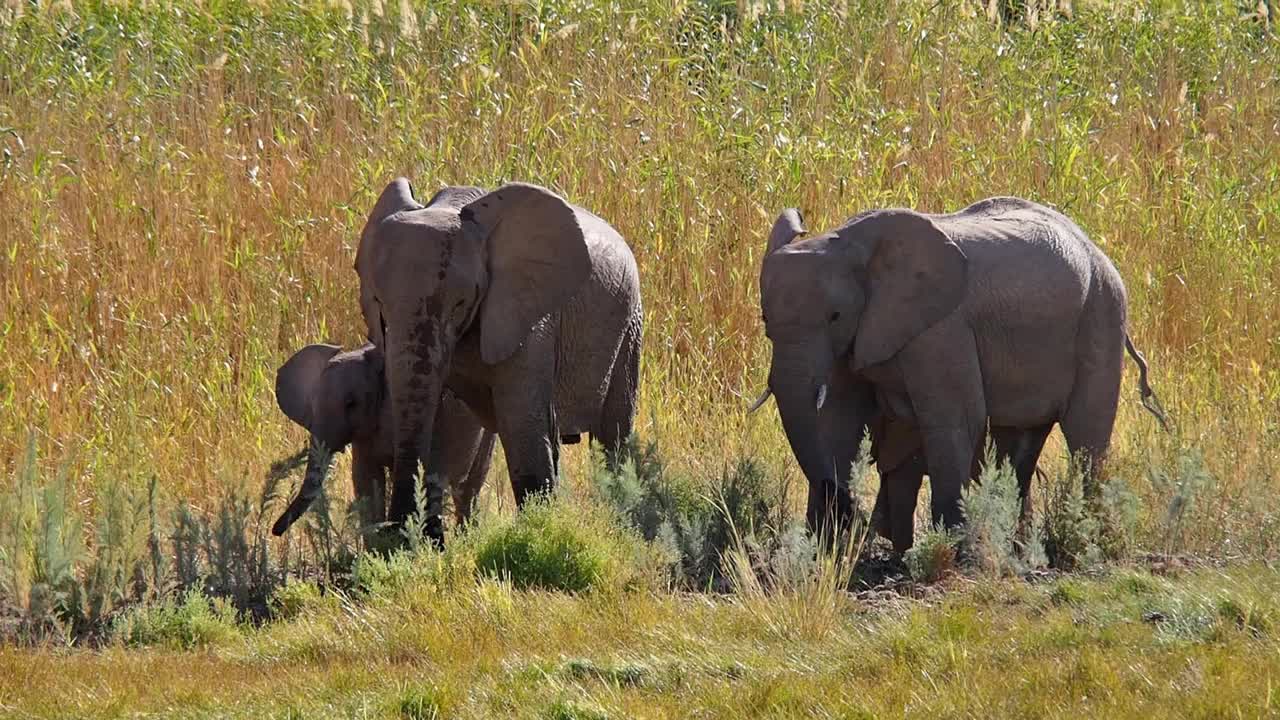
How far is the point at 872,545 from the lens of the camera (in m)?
9.02

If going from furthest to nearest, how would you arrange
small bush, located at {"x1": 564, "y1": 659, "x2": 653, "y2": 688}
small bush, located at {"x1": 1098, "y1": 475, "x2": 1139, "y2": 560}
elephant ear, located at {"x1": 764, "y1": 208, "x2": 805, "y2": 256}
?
elephant ear, located at {"x1": 764, "y1": 208, "x2": 805, "y2": 256}
small bush, located at {"x1": 1098, "y1": 475, "x2": 1139, "y2": 560}
small bush, located at {"x1": 564, "y1": 659, "x2": 653, "y2": 688}

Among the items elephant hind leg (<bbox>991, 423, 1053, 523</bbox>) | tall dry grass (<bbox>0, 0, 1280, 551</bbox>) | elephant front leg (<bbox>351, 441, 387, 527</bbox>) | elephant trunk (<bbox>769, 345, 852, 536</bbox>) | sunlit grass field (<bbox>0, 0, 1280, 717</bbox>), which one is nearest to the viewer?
sunlit grass field (<bbox>0, 0, 1280, 717</bbox>)

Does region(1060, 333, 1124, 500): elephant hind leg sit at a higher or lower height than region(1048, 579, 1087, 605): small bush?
higher

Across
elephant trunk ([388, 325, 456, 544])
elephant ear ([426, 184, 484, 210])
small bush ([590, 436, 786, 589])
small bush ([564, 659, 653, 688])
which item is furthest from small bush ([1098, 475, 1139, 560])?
elephant ear ([426, 184, 484, 210])

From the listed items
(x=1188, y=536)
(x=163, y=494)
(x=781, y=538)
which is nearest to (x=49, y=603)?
(x=163, y=494)

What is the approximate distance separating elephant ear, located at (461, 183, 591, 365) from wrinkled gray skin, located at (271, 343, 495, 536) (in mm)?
691

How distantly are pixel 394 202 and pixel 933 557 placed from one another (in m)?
2.99

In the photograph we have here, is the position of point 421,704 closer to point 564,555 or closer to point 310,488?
point 564,555

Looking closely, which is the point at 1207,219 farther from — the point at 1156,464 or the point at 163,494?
the point at 163,494

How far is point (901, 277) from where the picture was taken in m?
8.42

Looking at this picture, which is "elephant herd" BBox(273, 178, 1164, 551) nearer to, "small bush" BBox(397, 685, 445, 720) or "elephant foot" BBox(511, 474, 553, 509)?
"elephant foot" BBox(511, 474, 553, 509)

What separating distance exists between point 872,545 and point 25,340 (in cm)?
522

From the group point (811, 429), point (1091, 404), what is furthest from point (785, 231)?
point (1091, 404)

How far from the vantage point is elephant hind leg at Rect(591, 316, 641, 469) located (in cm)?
947
